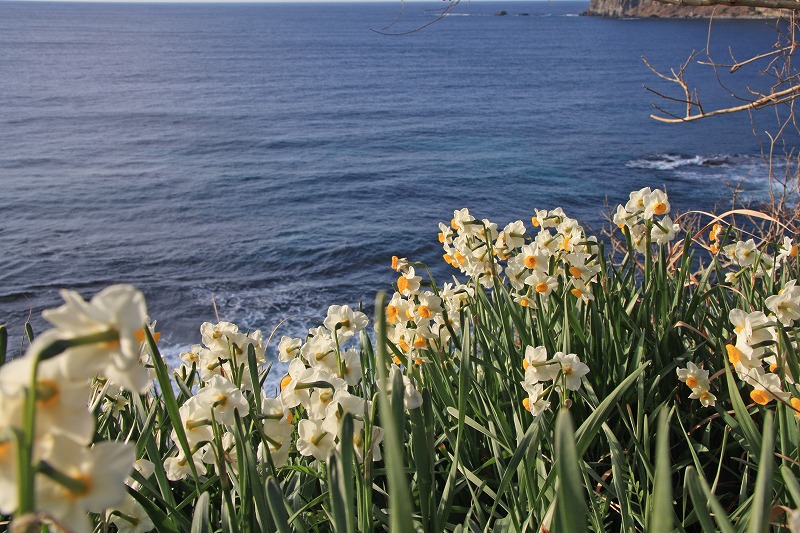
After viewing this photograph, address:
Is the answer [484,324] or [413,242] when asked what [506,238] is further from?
[413,242]

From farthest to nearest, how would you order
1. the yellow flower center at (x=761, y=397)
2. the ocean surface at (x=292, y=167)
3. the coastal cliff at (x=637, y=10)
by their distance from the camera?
1. the coastal cliff at (x=637, y=10)
2. the ocean surface at (x=292, y=167)
3. the yellow flower center at (x=761, y=397)

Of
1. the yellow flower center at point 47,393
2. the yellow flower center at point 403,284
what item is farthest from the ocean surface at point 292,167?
the yellow flower center at point 47,393

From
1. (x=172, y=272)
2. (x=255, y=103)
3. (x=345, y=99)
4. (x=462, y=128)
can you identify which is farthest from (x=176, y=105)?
(x=172, y=272)

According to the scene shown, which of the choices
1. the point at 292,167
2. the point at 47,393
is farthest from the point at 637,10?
the point at 47,393

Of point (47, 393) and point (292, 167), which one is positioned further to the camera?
point (292, 167)

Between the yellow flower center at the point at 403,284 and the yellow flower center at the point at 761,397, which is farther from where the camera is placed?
the yellow flower center at the point at 403,284

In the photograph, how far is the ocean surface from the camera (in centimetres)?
1414

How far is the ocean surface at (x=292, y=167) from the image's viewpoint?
14141mm

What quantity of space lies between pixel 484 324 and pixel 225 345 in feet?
3.43

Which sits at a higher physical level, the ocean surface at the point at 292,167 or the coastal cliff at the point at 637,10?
the coastal cliff at the point at 637,10

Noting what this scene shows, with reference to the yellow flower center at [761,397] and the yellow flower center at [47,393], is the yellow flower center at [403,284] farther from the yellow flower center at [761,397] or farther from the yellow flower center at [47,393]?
the yellow flower center at [47,393]

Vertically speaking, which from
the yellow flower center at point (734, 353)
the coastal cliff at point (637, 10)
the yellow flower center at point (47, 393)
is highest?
the coastal cliff at point (637, 10)

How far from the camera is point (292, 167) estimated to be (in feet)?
73.3

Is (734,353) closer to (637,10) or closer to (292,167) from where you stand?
(292,167)
